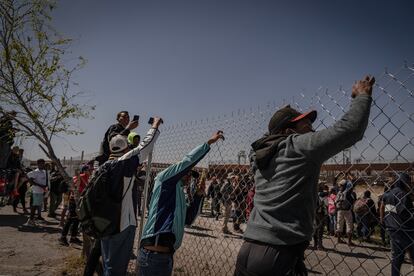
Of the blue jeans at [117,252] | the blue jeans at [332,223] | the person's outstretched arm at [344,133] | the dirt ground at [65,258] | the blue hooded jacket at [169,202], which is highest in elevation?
the person's outstretched arm at [344,133]

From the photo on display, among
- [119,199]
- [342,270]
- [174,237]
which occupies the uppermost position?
[119,199]

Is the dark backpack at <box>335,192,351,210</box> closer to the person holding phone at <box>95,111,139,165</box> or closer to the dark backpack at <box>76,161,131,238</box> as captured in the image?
the person holding phone at <box>95,111,139,165</box>

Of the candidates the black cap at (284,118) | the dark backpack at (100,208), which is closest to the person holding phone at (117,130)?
the dark backpack at (100,208)

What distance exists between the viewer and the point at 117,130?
4547mm

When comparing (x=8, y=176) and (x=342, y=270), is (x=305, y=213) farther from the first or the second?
(x=8, y=176)

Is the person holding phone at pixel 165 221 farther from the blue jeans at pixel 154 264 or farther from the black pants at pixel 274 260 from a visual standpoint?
the black pants at pixel 274 260

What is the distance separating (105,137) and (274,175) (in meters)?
3.31

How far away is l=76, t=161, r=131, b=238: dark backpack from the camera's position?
11.1 ft

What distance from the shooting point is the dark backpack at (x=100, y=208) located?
11.1 ft

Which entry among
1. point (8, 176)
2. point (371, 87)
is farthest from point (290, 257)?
point (8, 176)

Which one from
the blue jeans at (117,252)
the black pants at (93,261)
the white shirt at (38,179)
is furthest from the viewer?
the white shirt at (38,179)

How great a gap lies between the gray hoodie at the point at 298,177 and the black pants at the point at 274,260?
5cm

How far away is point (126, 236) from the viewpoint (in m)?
3.51

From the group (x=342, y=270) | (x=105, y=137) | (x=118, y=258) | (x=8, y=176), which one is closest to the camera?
(x=118, y=258)
